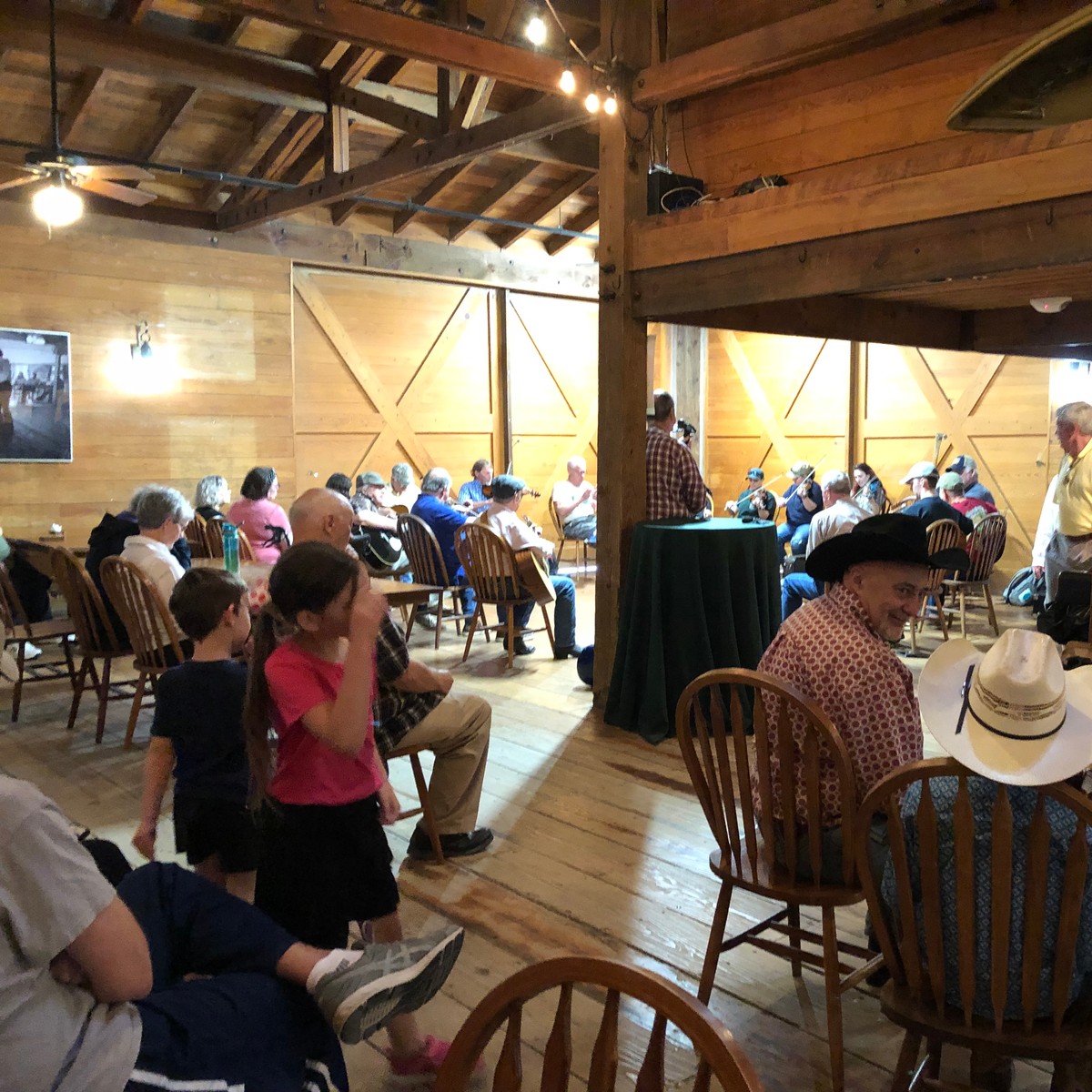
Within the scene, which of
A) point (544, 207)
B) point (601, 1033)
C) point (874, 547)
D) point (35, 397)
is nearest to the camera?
point (601, 1033)

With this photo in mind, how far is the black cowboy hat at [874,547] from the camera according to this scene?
2.13 metres

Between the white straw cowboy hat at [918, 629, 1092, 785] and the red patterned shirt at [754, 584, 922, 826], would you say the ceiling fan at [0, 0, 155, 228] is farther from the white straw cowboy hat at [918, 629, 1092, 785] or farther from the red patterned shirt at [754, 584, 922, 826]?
the white straw cowboy hat at [918, 629, 1092, 785]

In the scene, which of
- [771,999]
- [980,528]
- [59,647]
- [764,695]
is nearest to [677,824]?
[771,999]

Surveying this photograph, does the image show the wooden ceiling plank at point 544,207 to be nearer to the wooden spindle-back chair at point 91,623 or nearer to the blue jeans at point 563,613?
the blue jeans at point 563,613

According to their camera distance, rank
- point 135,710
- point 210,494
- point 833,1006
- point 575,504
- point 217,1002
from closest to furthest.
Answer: point 217,1002
point 833,1006
point 135,710
point 210,494
point 575,504

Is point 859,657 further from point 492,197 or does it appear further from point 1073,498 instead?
point 492,197

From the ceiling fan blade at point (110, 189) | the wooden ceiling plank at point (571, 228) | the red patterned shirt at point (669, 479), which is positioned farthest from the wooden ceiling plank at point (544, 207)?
the red patterned shirt at point (669, 479)

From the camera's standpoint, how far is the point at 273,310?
30.3 feet

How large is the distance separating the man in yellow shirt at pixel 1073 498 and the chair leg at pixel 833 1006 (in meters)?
3.97

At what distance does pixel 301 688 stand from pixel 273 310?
26.0 feet

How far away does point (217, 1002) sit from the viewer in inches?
53.1

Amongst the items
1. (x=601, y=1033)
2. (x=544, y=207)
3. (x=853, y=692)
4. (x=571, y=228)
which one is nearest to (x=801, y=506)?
(x=544, y=207)

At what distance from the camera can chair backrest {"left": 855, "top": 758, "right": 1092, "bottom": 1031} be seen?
1.51 meters

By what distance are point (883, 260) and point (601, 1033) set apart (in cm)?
333
